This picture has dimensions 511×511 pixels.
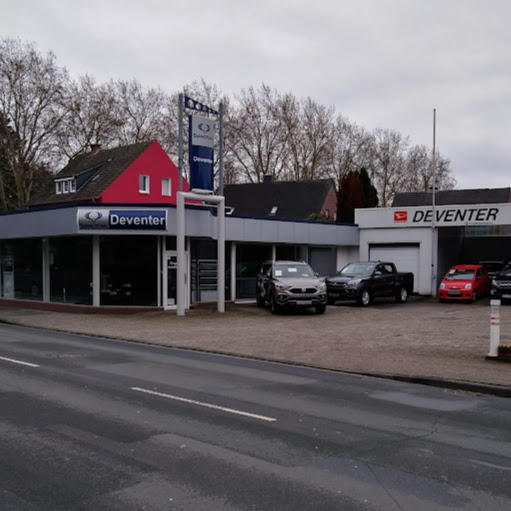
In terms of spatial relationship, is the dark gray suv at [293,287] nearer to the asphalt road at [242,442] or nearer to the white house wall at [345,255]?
the white house wall at [345,255]

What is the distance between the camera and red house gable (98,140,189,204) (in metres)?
42.6

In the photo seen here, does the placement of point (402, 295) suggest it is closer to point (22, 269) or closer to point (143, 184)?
point (22, 269)

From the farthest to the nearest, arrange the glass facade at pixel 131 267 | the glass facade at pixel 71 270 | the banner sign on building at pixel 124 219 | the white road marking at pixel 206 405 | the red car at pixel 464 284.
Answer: the red car at pixel 464 284
the glass facade at pixel 71 270
the glass facade at pixel 131 267
the banner sign on building at pixel 124 219
the white road marking at pixel 206 405

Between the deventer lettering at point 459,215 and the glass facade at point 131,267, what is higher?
the deventer lettering at point 459,215

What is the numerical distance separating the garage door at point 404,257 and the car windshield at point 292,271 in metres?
9.34

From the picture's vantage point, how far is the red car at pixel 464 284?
2761 centimetres

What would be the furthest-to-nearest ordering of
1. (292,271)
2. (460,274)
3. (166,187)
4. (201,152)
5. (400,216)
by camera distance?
(166,187) → (400,216) → (460,274) → (292,271) → (201,152)

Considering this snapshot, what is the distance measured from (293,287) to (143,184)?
25.0 meters

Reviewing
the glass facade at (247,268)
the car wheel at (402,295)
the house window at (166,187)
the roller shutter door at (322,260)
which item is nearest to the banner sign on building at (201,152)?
the glass facade at (247,268)

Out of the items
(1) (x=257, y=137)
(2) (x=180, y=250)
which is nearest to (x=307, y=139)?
(1) (x=257, y=137)

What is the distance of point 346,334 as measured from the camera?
670 inches

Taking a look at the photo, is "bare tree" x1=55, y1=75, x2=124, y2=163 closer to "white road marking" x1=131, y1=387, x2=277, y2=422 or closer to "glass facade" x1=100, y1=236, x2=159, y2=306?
"glass facade" x1=100, y1=236, x2=159, y2=306

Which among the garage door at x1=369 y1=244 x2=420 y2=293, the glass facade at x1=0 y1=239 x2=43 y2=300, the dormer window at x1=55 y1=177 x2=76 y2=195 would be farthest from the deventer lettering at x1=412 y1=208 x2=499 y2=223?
the dormer window at x1=55 y1=177 x2=76 y2=195

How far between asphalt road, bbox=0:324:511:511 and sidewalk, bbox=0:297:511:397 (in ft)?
3.65
